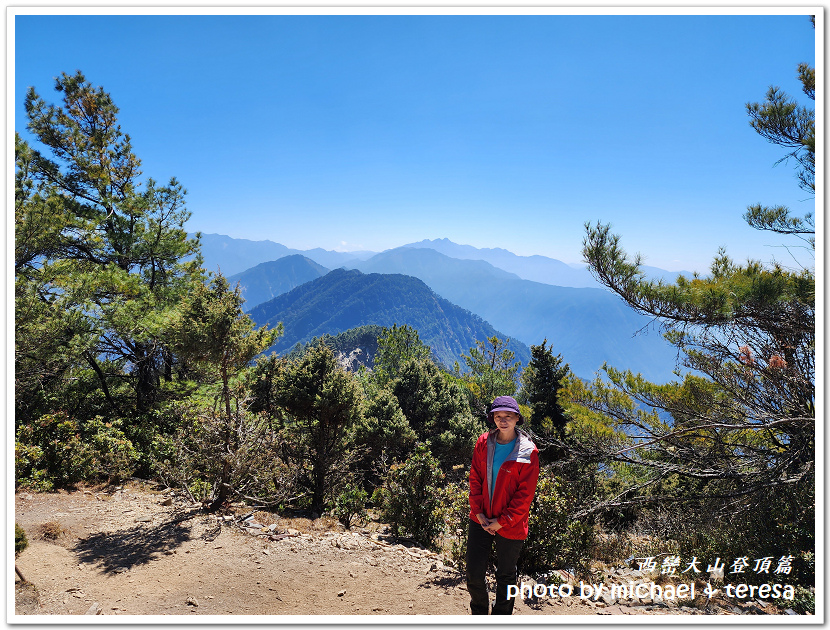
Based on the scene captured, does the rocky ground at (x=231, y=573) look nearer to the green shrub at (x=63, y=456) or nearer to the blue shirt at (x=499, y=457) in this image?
the green shrub at (x=63, y=456)

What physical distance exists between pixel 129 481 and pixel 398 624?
711 cm

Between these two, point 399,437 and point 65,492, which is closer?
point 65,492

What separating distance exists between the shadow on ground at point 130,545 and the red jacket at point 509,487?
13.4ft

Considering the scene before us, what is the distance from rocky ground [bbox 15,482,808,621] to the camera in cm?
352

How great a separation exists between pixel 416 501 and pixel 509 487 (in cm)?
294

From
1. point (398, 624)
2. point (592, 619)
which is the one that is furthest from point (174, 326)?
point (592, 619)

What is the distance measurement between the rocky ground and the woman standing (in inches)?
36.0

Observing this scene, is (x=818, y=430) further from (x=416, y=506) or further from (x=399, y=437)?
(x=399, y=437)

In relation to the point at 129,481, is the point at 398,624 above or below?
above

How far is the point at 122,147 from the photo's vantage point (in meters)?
11.3

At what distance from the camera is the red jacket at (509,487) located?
2699 mm

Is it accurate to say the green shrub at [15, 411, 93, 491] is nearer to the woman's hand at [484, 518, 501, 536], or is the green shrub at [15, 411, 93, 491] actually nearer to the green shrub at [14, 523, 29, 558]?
the green shrub at [14, 523, 29, 558]

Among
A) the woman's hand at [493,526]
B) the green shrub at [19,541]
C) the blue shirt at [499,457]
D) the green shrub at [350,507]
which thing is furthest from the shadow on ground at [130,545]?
the blue shirt at [499,457]

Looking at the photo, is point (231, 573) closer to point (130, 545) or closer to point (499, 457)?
point (130, 545)
